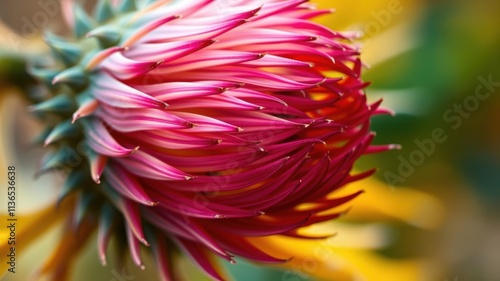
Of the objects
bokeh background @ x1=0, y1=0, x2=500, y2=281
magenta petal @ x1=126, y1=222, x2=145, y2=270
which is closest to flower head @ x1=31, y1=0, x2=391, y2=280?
magenta petal @ x1=126, y1=222, x2=145, y2=270

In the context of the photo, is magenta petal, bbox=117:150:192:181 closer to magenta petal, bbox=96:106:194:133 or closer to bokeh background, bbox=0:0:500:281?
magenta petal, bbox=96:106:194:133

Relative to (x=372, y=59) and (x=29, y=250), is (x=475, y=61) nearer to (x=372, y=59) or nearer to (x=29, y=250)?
(x=372, y=59)

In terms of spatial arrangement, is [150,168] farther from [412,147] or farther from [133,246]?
[412,147]

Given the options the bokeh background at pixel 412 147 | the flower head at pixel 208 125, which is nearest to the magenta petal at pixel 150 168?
the flower head at pixel 208 125

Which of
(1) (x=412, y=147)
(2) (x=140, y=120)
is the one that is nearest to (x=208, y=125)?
(2) (x=140, y=120)

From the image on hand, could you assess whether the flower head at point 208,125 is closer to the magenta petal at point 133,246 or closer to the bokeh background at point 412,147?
the magenta petal at point 133,246

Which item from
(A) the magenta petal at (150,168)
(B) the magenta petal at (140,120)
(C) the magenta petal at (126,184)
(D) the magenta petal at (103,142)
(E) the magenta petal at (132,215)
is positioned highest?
(B) the magenta petal at (140,120)
